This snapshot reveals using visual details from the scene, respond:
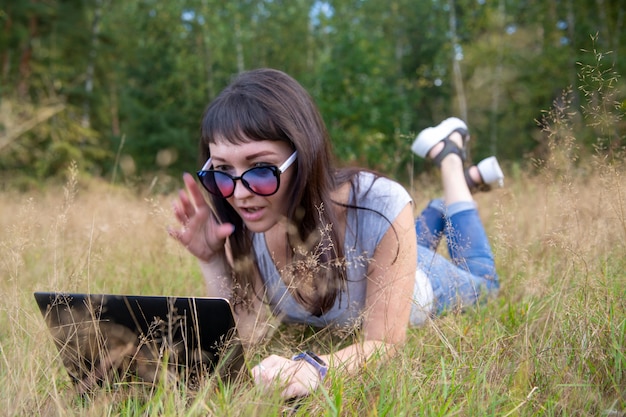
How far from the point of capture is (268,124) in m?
1.74

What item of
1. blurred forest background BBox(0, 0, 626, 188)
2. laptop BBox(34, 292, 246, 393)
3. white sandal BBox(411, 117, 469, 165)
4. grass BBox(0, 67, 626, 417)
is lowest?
grass BBox(0, 67, 626, 417)

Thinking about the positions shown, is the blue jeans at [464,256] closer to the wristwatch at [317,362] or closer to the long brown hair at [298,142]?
the long brown hair at [298,142]

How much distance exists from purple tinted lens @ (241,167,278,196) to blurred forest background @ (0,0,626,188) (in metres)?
7.25

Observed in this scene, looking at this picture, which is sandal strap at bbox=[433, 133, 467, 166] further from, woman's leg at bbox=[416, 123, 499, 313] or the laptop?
the laptop

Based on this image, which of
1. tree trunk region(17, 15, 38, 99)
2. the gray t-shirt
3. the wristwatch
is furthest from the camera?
tree trunk region(17, 15, 38, 99)

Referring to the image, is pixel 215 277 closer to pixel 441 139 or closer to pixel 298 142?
pixel 298 142

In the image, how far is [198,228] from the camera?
2119 millimetres

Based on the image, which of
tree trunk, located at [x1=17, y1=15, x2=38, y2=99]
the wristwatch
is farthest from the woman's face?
tree trunk, located at [x1=17, y1=15, x2=38, y2=99]

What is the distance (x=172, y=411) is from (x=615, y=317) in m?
1.23

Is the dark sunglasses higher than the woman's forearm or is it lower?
higher

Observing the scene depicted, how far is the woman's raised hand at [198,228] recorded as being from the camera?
207 cm

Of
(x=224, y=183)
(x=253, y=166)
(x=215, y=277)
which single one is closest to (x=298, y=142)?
(x=253, y=166)

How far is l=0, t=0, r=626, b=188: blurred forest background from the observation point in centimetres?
1020

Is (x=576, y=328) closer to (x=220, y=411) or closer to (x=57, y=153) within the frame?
(x=220, y=411)
